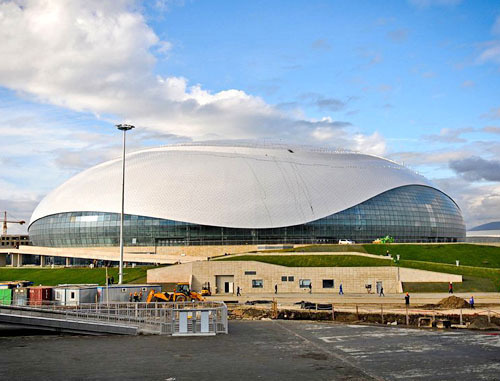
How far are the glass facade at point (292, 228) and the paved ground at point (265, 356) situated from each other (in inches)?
1850

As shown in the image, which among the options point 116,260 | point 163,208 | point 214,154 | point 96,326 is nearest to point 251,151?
point 214,154

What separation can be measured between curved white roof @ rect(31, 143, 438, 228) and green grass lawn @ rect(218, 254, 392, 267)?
55.1 feet

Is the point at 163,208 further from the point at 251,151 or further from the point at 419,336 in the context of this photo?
the point at 419,336

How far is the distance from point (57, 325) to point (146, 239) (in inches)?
1957

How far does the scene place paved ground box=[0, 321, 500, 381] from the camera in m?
A: 18.6

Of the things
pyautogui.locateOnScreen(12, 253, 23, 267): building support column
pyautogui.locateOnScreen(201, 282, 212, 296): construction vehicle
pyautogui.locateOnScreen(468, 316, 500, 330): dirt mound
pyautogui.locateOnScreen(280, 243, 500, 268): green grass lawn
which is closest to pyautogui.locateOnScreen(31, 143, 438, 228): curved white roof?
pyautogui.locateOnScreen(12, 253, 23, 267): building support column

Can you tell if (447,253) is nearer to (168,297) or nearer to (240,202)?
(240,202)

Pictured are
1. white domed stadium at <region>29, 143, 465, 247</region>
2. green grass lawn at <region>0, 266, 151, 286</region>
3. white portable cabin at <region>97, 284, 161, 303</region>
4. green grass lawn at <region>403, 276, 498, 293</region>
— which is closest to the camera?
white portable cabin at <region>97, 284, 161, 303</region>

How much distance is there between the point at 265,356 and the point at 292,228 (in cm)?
5537

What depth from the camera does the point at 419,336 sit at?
26.8 metres

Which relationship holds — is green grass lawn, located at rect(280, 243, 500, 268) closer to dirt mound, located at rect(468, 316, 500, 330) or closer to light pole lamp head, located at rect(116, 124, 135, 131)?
light pole lamp head, located at rect(116, 124, 135, 131)

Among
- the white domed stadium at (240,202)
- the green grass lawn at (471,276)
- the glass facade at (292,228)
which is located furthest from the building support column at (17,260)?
the green grass lawn at (471,276)

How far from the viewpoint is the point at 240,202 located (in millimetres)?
77062

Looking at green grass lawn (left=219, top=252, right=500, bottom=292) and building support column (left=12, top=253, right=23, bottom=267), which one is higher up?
building support column (left=12, top=253, right=23, bottom=267)
